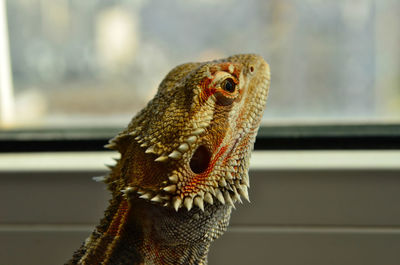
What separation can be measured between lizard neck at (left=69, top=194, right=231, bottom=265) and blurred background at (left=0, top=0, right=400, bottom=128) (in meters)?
1.02

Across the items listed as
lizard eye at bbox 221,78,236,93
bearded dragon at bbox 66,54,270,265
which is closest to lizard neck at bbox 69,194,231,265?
bearded dragon at bbox 66,54,270,265

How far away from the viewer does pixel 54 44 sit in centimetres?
202

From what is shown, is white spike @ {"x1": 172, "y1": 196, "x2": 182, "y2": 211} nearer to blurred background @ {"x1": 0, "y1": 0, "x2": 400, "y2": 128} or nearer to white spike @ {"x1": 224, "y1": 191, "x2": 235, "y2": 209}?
white spike @ {"x1": 224, "y1": 191, "x2": 235, "y2": 209}

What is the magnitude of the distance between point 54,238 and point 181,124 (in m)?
1.05

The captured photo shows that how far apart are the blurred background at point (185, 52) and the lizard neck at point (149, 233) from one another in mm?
1017

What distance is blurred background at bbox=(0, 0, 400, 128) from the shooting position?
1.86 meters

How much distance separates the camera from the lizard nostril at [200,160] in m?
1.02

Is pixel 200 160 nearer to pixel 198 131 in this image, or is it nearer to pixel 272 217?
pixel 198 131

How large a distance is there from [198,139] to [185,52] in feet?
3.48

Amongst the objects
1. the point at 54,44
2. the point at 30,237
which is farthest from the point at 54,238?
the point at 54,44

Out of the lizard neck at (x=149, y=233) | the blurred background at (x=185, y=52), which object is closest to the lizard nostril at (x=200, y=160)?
the lizard neck at (x=149, y=233)

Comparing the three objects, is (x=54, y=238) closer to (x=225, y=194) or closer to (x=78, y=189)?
(x=78, y=189)

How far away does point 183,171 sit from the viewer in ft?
3.24

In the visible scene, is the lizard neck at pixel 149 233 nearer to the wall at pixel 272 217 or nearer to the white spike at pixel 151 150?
the white spike at pixel 151 150
